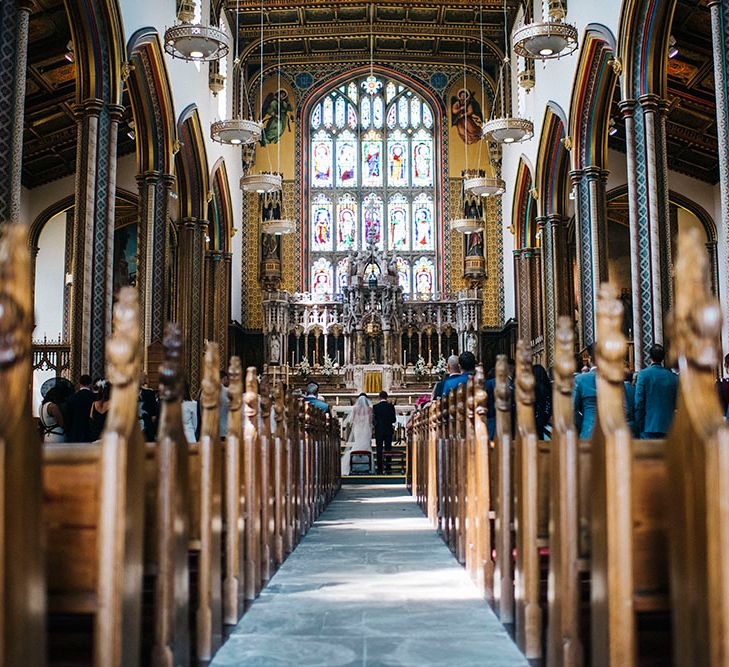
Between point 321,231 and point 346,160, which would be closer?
point 321,231

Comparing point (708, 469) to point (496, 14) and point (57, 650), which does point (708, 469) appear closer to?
point (57, 650)

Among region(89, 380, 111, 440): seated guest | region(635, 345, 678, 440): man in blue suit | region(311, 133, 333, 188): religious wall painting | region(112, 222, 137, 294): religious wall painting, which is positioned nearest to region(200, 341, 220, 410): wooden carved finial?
region(635, 345, 678, 440): man in blue suit

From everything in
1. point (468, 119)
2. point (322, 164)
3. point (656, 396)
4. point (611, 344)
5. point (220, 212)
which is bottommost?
point (656, 396)

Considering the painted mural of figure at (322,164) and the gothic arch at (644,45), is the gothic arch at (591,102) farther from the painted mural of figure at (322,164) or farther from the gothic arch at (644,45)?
the painted mural of figure at (322,164)

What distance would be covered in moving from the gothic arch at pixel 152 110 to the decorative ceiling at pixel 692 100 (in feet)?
26.9

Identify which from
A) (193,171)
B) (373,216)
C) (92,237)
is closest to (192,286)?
(193,171)

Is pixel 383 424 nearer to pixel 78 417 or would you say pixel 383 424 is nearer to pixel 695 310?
pixel 78 417

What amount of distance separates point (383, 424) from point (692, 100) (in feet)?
31.2

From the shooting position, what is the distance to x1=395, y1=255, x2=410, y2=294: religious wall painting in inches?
945

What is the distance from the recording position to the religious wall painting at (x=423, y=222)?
80.1ft

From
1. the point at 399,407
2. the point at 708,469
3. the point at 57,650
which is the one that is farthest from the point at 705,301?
the point at 399,407

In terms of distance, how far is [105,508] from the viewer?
7.36 ft

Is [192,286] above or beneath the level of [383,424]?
above

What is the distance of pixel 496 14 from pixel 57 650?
22170 mm
